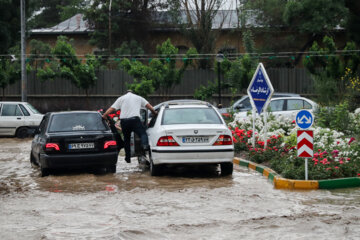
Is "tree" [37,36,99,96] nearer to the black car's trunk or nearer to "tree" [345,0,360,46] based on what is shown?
"tree" [345,0,360,46]

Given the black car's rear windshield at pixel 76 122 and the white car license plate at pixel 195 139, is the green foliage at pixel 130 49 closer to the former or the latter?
the black car's rear windshield at pixel 76 122

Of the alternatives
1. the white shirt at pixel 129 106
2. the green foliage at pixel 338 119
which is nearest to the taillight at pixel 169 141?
the white shirt at pixel 129 106

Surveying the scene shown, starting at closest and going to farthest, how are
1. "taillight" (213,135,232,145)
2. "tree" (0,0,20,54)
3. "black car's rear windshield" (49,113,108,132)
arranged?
"taillight" (213,135,232,145) < "black car's rear windshield" (49,113,108,132) < "tree" (0,0,20,54)

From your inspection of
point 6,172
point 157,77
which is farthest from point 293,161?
point 157,77

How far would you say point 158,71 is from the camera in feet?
100

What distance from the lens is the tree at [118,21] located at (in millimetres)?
37688

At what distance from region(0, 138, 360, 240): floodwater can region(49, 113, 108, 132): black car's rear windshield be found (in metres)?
1.00

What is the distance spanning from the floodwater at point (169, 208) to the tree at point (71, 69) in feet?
62.9

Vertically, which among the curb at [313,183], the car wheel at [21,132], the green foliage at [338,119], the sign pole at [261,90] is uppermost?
the sign pole at [261,90]

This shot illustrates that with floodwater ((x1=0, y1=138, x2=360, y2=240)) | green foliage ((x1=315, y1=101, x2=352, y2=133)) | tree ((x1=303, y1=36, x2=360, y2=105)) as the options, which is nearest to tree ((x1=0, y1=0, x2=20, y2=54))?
tree ((x1=303, y1=36, x2=360, y2=105))

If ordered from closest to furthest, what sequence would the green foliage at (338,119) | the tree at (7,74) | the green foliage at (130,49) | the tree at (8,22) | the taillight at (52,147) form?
the taillight at (52,147) → the green foliage at (338,119) → the tree at (7,74) → the tree at (8,22) → the green foliage at (130,49)

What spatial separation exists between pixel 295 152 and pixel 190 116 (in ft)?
8.28

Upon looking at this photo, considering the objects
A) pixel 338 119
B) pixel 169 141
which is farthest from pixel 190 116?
pixel 338 119

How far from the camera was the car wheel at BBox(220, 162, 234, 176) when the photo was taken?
1191 centimetres
